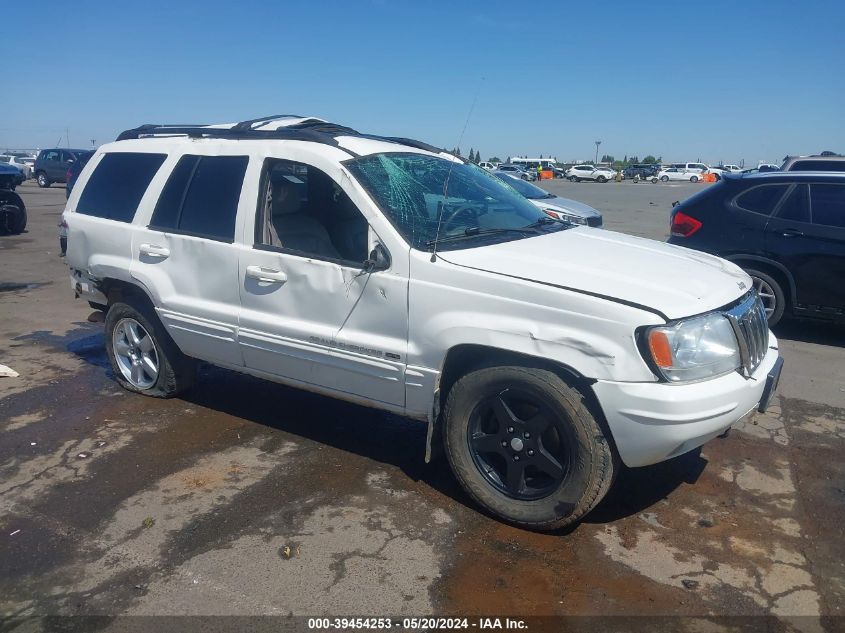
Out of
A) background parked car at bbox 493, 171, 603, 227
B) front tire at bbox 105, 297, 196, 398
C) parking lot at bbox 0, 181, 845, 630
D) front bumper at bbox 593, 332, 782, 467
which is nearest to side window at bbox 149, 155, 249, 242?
front tire at bbox 105, 297, 196, 398

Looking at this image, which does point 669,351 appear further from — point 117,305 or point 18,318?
point 18,318

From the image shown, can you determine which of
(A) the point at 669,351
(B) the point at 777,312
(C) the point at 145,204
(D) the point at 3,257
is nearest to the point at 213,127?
(C) the point at 145,204

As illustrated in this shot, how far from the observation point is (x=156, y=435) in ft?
16.1

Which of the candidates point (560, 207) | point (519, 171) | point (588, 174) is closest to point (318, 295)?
point (560, 207)

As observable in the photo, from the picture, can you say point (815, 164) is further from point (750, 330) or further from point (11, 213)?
point (11, 213)

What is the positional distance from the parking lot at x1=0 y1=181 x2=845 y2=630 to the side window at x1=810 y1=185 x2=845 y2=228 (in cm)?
216

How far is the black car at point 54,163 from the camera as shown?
32.8m

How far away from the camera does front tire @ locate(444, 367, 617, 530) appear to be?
11.3 ft

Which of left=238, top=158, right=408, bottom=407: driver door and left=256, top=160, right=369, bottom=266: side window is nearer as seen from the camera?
left=238, top=158, right=408, bottom=407: driver door

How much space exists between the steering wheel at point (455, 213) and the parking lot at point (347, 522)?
147 centimetres

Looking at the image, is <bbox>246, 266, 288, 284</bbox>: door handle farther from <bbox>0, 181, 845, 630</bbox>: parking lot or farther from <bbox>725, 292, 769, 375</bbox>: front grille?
<bbox>725, 292, 769, 375</bbox>: front grille

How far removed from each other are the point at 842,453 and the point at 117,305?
17.0 ft

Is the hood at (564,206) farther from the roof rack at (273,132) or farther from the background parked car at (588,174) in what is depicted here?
the background parked car at (588,174)

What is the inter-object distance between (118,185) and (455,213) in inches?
108
